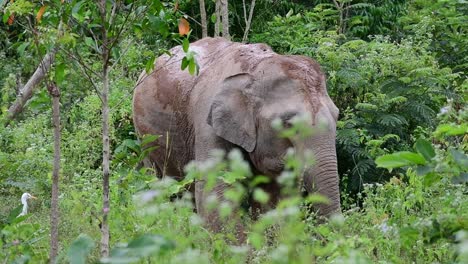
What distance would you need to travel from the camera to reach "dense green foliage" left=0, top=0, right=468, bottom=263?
163 inches

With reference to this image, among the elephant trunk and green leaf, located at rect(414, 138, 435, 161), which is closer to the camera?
green leaf, located at rect(414, 138, 435, 161)

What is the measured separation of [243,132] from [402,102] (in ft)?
10.9

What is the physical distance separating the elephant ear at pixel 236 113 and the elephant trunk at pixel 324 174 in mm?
562

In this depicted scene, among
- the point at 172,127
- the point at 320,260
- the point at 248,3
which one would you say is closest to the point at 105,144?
the point at 320,260

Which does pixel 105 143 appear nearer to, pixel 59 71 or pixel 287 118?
pixel 59 71

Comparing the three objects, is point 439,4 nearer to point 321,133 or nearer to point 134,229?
point 321,133

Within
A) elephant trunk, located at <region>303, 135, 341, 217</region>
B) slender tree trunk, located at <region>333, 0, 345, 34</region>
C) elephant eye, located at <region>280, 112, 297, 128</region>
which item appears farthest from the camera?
slender tree trunk, located at <region>333, 0, 345, 34</region>

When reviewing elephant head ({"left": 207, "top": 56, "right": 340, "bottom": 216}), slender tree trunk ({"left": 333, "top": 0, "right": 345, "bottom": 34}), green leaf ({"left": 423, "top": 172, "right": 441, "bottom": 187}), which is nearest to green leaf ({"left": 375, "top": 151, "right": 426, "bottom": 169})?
green leaf ({"left": 423, "top": 172, "right": 441, "bottom": 187})

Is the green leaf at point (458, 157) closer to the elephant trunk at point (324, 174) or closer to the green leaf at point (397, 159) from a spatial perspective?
the green leaf at point (397, 159)

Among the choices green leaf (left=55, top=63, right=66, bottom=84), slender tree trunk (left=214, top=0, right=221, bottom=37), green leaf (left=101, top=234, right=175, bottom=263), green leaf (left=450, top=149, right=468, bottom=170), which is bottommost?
slender tree trunk (left=214, top=0, right=221, bottom=37)

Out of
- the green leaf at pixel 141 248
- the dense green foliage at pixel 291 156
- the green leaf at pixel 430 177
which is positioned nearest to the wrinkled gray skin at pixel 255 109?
the dense green foliage at pixel 291 156

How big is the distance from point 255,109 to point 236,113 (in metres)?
0.15

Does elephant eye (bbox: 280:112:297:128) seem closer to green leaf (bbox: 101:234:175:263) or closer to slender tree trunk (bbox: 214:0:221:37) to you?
slender tree trunk (bbox: 214:0:221:37)

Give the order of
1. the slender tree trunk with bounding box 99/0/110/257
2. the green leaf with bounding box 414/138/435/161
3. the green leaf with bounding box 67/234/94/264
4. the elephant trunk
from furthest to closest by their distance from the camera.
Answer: the elephant trunk → the slender tree trunk with bounding box 99/0/110/257 → the green leaf with bounding box 414/138/435/161 → the green leaf with bounding box 67/234/94/264
